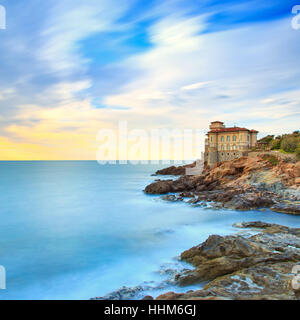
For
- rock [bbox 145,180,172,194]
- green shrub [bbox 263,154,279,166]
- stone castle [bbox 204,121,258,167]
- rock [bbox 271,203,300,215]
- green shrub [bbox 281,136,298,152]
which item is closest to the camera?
rock [bbox 271,203,300,215]

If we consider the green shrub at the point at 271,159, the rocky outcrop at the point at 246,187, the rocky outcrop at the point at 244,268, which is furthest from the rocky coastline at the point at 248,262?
the green shrub at the point at 271,159

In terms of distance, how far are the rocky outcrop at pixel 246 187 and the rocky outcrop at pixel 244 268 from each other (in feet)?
27.7

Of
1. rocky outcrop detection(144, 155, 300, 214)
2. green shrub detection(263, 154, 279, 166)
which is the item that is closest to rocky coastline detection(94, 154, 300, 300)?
rocky outcrop detection(144, 155, 300, 214)

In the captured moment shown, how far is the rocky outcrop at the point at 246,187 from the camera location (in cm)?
1914

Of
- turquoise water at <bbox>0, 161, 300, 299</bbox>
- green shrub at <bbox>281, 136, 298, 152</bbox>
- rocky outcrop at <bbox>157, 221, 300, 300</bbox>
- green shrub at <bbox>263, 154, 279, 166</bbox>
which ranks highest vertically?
green shrub at <bbox>281, 136, 298, 152</bbox>

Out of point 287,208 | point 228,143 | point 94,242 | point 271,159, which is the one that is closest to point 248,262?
point 94,242

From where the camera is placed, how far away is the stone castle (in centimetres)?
3612

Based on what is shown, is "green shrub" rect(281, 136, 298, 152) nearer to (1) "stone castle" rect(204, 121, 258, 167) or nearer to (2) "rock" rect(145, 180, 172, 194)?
(1) "stone castle" rect(204, 121, 258, 167)

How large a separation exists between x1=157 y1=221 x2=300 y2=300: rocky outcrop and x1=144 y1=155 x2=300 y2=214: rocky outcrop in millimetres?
8430

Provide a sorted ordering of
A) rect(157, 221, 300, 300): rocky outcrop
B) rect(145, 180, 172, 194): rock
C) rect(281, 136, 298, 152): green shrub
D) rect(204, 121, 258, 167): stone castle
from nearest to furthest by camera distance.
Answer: rect(157, 221, 300, 300): rocky outcrop → rect(145, 180, 172, 194): rock → rect(281, 136, 298, 152): green shrub → rect(204, 121, 258, 167): stone castle

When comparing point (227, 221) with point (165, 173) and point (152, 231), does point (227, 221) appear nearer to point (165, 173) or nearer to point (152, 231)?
point (152, 231)

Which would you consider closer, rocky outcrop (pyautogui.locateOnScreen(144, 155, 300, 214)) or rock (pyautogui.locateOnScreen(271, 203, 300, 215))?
rock (pyautogui.locateOnScreen(271, 203, 300, 215))

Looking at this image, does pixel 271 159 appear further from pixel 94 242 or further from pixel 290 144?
pixel 94 242
